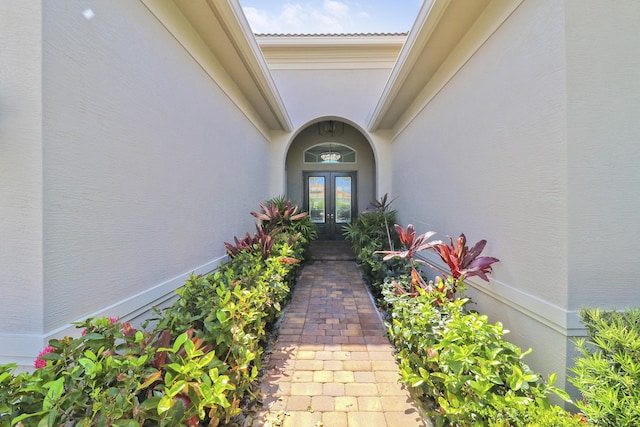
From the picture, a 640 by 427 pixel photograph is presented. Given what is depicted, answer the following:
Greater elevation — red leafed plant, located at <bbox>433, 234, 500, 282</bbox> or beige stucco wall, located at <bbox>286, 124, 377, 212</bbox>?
beige stucco wall, located at <bbox>286, 124, 377, 212</bbox>

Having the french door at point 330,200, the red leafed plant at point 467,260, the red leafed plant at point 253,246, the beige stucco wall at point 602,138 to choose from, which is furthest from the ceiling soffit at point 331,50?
the red leafed plant at point 467,260

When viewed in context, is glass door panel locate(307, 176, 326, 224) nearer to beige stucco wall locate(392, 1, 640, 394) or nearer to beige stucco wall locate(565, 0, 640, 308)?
beige stucco wall locate(392, 1, 640, 394)

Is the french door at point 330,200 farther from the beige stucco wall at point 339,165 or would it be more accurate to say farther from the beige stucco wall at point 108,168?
the beige stucco wall at point 108,168

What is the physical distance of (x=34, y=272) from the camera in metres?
1.51

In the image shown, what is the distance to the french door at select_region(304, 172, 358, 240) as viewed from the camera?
959cm

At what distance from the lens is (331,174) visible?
959cm

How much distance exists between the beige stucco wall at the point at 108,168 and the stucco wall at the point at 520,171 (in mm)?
3099

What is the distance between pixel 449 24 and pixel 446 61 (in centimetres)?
73

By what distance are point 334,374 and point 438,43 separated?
3.94 m

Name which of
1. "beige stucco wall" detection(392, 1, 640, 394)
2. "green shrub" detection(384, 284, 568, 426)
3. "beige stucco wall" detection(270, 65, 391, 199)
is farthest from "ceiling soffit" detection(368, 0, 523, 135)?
"green shrub" detection(384, 284, 568, 426)

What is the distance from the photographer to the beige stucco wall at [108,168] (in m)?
1.52

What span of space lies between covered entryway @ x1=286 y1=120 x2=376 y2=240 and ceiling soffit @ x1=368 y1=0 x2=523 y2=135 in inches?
162

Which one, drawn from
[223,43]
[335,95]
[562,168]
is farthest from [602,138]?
[335,95]

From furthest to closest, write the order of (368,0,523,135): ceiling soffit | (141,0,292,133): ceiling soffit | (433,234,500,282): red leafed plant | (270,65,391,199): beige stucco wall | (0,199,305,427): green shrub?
(270,65,391,199): beige stucco wall → (141,0,292,133): ceiling soffit → (368,0,523,135): ceiling soffit → (433,234,500,282): red leafed plant → (0,199,305,427): green shrub
